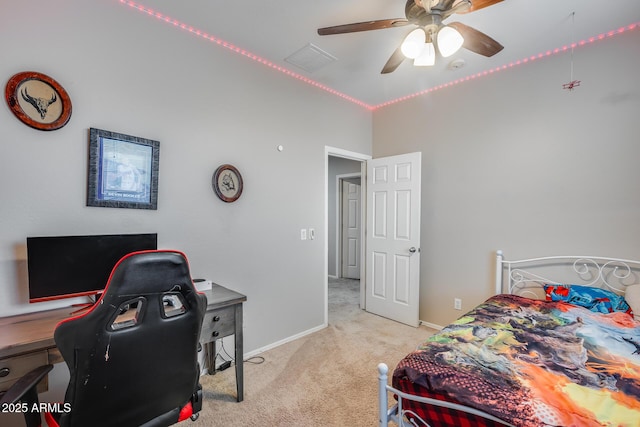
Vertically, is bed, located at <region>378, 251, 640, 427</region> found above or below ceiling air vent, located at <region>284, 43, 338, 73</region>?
below

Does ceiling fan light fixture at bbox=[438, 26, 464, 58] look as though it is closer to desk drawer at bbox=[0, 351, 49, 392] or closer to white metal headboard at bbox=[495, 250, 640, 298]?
white metal headboard at bbox=[495, 250, 640, 298]

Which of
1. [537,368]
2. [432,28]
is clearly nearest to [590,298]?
[537,368]

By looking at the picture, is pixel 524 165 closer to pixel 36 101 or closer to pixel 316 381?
pixel 316 381

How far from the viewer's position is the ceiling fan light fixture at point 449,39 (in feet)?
5.28

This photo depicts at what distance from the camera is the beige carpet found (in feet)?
6.30

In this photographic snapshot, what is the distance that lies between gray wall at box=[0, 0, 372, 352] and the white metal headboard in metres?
1.93

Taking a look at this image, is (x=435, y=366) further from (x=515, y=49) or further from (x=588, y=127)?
(x=515, y=49)

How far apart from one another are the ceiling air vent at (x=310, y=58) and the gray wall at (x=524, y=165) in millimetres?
1402

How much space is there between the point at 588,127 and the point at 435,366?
2.56 m

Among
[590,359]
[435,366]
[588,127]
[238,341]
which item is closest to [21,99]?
[238,341]

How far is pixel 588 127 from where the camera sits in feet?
8.09

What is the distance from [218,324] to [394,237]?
2.36m

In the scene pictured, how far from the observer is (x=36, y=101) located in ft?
5.56

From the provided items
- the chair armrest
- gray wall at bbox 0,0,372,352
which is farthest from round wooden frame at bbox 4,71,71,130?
the chair armrest
